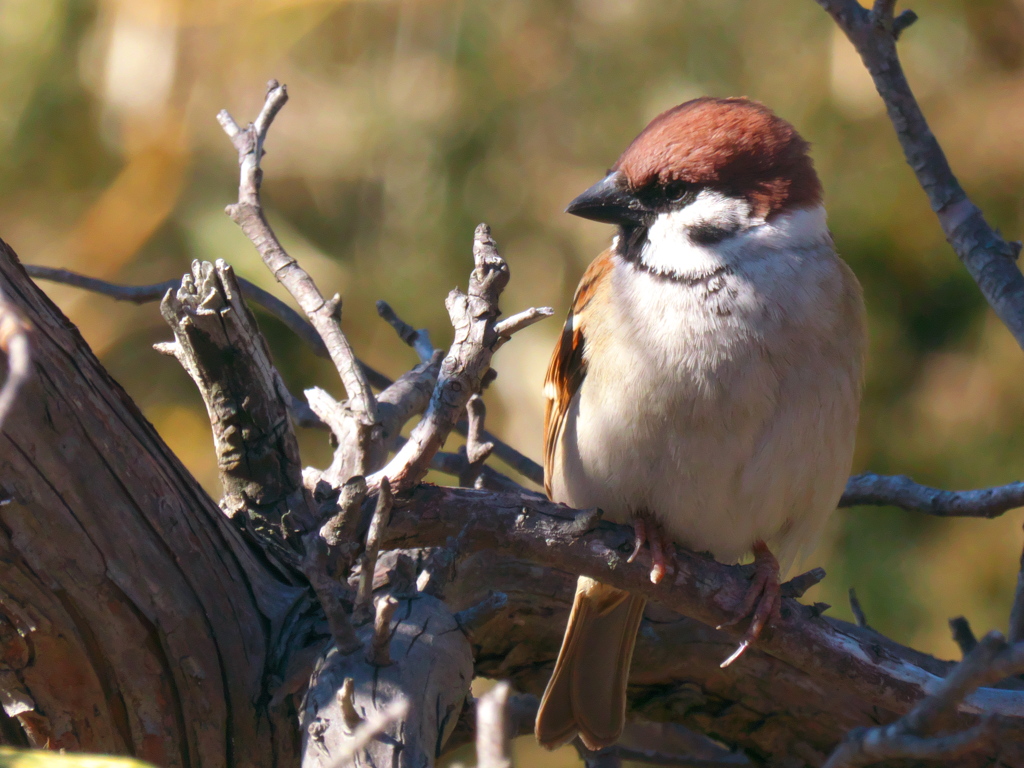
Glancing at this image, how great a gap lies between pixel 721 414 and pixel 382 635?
2.19 ft

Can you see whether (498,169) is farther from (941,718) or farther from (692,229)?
(941,718)

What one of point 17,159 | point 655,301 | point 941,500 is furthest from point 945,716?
point 17,159

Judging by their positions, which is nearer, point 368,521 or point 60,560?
point 60,560

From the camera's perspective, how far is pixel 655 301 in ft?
5.55

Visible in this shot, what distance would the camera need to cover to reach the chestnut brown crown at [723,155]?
1.74 m

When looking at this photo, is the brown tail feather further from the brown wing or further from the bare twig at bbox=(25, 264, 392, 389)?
the bare twig at bbox=(25, 264, 392, 389)

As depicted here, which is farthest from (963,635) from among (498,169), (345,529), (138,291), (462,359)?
(498,169)

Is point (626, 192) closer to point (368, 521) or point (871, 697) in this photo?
point (368, 521)

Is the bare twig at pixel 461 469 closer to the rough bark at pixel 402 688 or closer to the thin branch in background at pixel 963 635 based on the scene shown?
the rough bark at pixel 402 688

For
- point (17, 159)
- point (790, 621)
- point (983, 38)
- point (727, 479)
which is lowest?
point (790, 621)

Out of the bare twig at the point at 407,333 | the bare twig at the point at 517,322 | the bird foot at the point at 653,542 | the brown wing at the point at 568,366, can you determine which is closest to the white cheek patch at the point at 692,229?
the brown wing at the point at 568,366

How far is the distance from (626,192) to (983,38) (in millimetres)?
2626

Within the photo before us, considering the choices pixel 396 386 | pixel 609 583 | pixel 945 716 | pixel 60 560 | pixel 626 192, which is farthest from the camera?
pixel 396 386

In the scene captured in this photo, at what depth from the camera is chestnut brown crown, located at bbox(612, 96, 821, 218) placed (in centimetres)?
174
